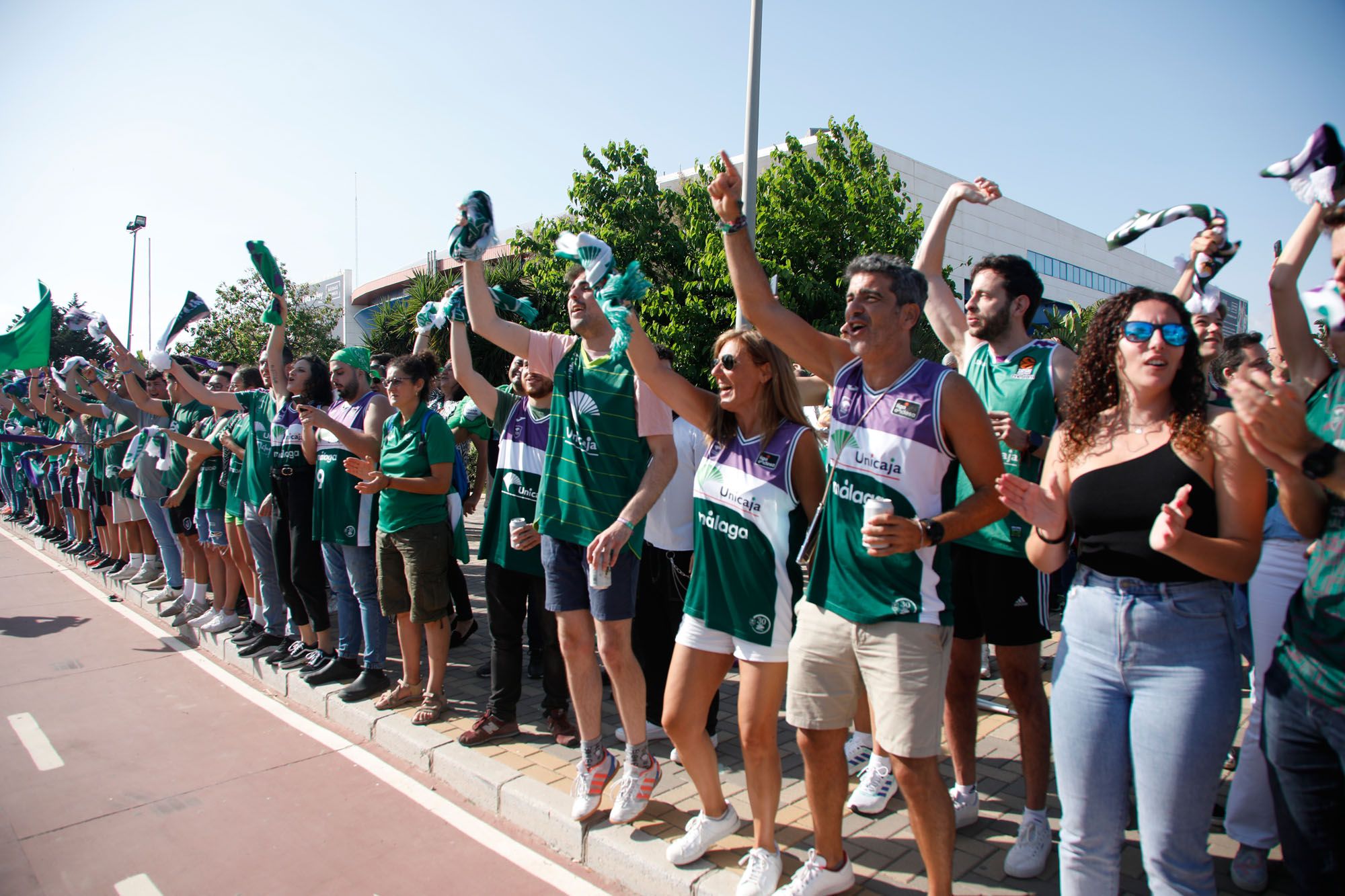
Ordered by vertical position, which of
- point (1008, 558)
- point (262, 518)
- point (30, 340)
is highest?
point (30, 340)

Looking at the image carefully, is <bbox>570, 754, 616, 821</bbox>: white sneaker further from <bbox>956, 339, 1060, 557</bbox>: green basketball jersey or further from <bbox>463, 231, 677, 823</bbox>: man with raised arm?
<bbox>956, 339, 1060, 557</bbox>: green basketball jersey

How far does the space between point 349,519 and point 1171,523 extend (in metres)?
4.77

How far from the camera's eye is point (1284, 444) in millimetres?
2020

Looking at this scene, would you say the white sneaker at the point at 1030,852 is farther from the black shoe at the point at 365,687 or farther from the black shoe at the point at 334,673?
the black shoe at the point at 334,673

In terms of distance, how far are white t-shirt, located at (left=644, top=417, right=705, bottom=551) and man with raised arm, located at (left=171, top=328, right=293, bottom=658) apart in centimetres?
321

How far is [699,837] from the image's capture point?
3.28 metres

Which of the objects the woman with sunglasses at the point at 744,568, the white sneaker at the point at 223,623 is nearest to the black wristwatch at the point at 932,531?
the woman with sunglasses at the point at 744,568

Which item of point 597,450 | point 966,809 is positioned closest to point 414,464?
point 597,450

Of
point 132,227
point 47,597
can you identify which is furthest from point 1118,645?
point 132,227

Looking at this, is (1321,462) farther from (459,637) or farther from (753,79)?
(753,79)

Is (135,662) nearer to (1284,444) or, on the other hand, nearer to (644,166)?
(1284,444)

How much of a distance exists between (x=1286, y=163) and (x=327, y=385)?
230 inches

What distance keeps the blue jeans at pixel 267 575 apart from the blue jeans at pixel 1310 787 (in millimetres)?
6164

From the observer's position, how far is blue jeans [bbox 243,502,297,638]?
635cm
